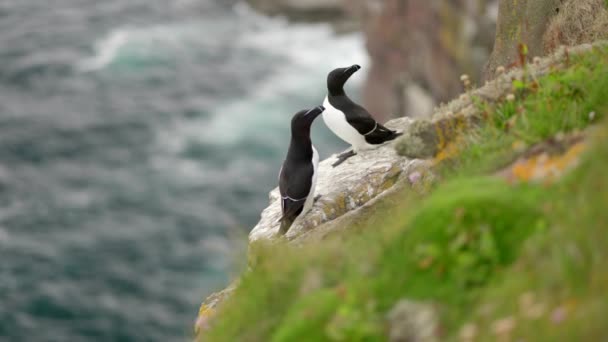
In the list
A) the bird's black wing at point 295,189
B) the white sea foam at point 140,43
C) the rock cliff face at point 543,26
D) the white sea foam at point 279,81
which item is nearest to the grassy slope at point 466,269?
the bird's black wing at point 295,189

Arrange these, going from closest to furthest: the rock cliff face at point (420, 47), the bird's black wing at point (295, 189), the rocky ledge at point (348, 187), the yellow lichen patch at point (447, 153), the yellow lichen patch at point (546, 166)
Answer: the yellow lichen patch at point (546, 166), the yellow lichen patch at point (447, 153), the bird's black wing at point (295, 189), the rocky ledge at point (348, 187), the rock cliff face at point (420, 47)

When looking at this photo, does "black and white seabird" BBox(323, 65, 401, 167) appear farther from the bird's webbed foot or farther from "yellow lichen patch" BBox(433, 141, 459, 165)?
"yellow lichen patch" BBox(433, 141, 459, 165)

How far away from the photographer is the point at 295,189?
10.9 metres

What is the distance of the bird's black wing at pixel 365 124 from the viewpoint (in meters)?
11.9

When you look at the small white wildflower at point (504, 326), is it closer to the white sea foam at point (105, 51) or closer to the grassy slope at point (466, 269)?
the grassy slope at point (466, 269)

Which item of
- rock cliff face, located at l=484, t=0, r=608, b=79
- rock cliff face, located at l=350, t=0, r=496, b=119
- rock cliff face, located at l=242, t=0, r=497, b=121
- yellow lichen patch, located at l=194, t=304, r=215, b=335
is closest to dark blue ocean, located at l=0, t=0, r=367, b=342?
rock cliff face, located at l=242, t=0, r=497, b=121

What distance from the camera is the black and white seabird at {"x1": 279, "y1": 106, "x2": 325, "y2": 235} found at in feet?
35.6

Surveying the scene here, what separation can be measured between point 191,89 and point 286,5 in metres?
10.9

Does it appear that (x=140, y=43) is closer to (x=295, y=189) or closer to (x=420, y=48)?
(x=420, y=48)

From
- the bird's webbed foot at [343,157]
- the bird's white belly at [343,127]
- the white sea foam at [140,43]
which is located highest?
the white sea foam at [140,43]

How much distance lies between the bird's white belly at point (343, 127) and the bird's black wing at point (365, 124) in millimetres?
66

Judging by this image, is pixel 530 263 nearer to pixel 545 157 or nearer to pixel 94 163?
pixel 545 157

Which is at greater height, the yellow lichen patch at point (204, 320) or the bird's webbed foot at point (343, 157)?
the bird's webbed foot at point (343, 157)

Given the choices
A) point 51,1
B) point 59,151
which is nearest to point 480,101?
point 59,151
